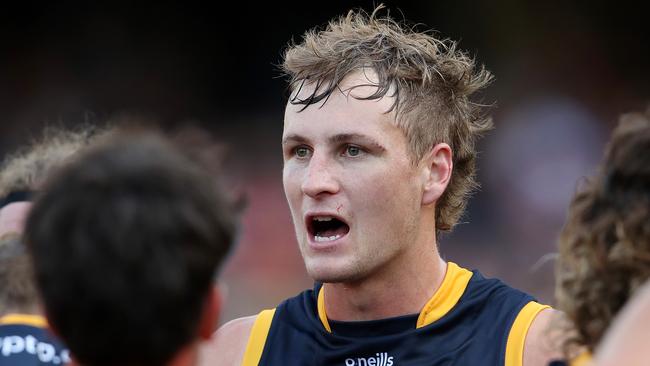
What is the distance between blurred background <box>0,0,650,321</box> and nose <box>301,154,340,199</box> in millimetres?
6052

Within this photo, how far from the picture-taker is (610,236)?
205cm

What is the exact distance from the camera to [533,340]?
3273 millimetres

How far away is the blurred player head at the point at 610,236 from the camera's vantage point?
1.96m

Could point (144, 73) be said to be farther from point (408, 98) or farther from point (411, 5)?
point (408, 98)

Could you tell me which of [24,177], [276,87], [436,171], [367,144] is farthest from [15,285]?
[276,87]

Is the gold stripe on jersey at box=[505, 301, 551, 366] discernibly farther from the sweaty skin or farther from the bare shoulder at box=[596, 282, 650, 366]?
the bare shoulder at box=[596, 282, 650, 366]

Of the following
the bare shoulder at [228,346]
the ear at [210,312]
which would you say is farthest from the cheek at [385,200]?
the ear at [210,312]

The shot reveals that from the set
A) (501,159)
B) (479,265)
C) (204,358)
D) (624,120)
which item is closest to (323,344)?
(204,358)

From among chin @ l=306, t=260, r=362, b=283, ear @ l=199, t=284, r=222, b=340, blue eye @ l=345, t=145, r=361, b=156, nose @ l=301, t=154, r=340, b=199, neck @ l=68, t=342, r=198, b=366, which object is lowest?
neck @ l=68, t=342, r=198, b=366

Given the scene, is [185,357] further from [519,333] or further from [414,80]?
[414,80]

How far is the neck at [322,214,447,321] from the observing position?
3553 mm

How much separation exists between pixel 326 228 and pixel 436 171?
0.49m

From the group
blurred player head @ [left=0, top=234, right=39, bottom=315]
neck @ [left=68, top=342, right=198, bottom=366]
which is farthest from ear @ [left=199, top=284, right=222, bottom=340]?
blurred player head @ [left=0, top=234, right=39, bottom=315]

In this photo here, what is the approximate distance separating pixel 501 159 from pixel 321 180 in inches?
263
